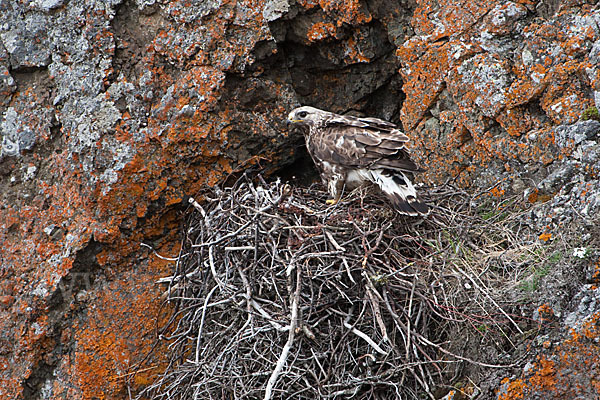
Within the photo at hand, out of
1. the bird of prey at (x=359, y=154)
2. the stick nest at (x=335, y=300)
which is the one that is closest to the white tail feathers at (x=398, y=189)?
the bird of prey at (x=359, y=154)

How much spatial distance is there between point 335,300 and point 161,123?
175 cm

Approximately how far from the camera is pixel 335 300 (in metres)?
3.97

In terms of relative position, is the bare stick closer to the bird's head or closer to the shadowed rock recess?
the shadowed rock recess

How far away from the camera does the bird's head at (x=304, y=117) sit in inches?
190

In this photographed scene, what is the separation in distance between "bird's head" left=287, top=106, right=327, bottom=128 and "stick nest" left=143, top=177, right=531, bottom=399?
611 millimetres

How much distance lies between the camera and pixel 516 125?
4332mm

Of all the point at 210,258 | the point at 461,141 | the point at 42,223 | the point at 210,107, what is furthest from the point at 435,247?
the point at 42,223

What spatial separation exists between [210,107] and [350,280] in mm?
1614

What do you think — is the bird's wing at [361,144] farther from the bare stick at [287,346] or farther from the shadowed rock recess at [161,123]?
the bare stick at [287,346]

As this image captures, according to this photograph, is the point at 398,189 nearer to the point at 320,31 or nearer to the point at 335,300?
the point at 335,300

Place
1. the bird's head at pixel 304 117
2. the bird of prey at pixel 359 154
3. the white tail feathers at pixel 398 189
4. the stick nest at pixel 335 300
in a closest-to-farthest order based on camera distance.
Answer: the stick nest at pixel 335 300 < the white tail feathers at pixel 398 189 < the bird of prey at pixel 359 154 < the bird's head at pixel 304 117

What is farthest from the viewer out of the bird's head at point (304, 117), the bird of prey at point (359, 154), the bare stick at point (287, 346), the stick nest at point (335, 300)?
the bird's head at point (304, 117)

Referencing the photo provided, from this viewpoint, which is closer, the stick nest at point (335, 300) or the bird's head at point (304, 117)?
the stick nest at point (335, 300)

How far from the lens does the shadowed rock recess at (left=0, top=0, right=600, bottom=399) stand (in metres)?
4.30
